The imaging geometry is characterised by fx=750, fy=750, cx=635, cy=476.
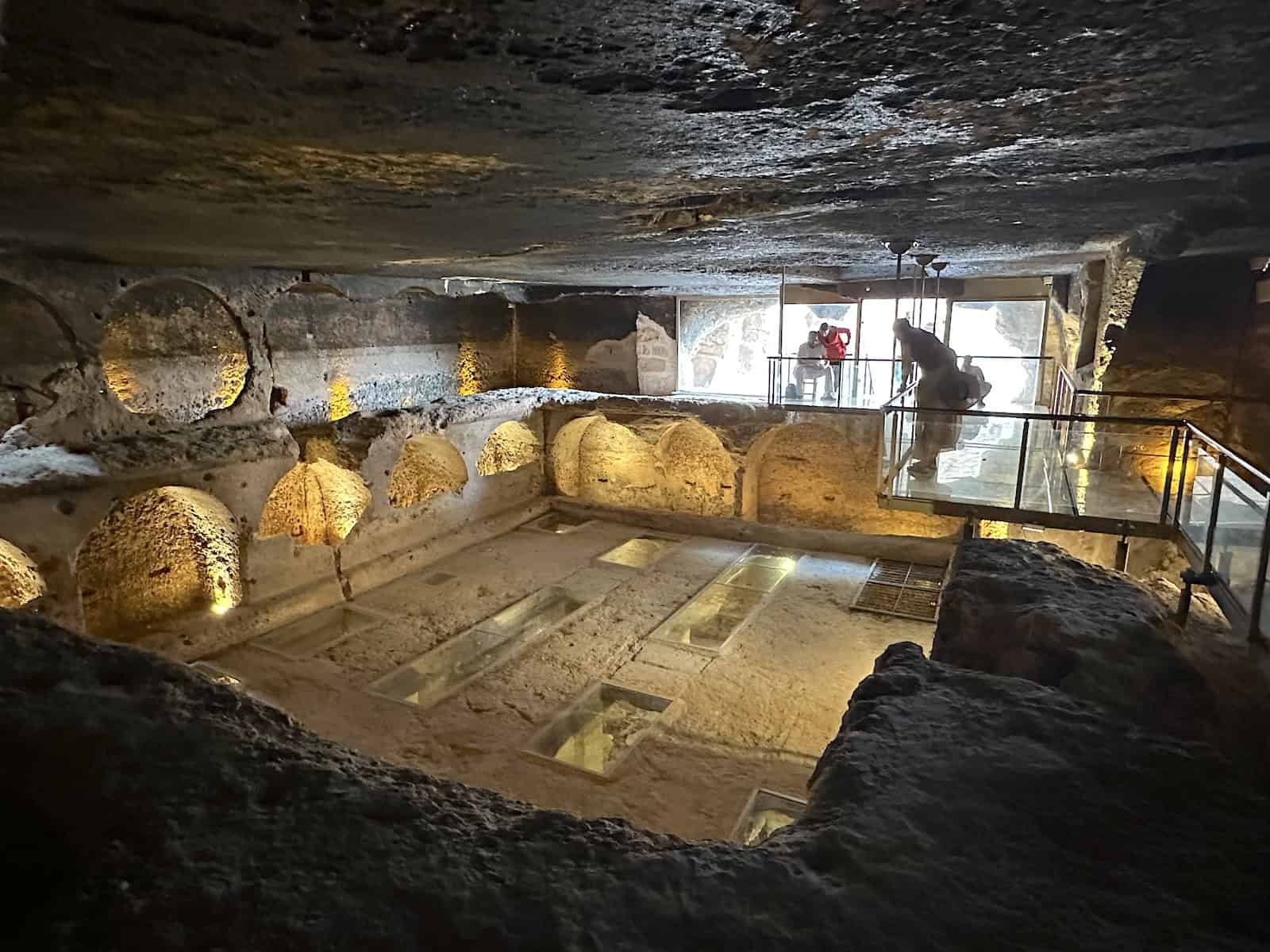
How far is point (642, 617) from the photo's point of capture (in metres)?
9.54

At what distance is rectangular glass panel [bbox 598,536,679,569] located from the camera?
11.8m

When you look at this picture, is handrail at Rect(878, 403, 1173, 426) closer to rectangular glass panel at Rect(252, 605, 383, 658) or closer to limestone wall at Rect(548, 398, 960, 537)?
limestone wall at Rect(548, 398, 960, 537)

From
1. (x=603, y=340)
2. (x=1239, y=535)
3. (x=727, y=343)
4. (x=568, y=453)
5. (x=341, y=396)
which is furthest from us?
(x=727, y=343)

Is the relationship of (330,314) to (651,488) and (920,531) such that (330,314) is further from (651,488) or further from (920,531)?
(920,531)

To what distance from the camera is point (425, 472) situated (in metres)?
14.0

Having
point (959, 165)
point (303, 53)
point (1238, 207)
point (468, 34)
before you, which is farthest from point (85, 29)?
point (1238, 207)

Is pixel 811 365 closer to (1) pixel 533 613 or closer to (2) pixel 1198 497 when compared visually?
(1) pixel 533 613

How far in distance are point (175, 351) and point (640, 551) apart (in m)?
7.34

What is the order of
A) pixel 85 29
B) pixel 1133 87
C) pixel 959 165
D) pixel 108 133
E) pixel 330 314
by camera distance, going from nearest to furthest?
1. pixel 85 29
2. pixel 1133 87
3. pixel 108 133
4. pixel 959 165
5. pixel 330 314

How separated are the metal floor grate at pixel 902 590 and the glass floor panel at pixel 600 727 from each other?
3.53 meters

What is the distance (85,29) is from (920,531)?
49.4 ft

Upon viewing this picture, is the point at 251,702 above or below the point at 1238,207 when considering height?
below

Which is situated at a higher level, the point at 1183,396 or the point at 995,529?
the point at 1183,396

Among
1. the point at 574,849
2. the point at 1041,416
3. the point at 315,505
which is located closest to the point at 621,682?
the point at 1041,416
